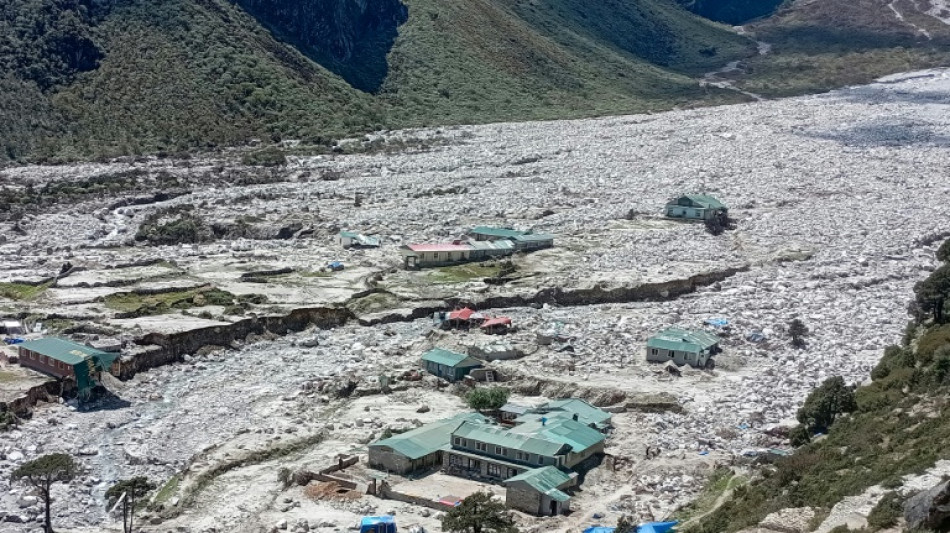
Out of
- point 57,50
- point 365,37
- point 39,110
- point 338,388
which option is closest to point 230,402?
point 338,388

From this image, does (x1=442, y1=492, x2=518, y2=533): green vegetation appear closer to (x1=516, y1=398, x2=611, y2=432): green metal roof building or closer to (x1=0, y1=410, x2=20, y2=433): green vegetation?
(x1=516, y1=398, x2=611, y2=432): green metal roof building

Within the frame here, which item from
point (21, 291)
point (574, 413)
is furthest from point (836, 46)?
point (574, 413)

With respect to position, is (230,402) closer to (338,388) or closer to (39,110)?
(338,388)

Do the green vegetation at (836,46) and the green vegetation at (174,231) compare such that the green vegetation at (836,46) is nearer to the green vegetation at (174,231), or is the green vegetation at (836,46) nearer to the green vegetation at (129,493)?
the green vegetation at (174,231)

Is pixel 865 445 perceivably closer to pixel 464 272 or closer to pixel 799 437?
pixel 799 437

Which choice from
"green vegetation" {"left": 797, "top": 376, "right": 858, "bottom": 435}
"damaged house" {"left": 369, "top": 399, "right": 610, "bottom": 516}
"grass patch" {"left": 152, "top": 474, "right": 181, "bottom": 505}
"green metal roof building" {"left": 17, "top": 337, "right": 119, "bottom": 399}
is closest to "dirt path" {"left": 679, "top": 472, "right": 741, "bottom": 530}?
"damaged house" {"left": 369, "top": 399, "right": 610, "bottom": 516}

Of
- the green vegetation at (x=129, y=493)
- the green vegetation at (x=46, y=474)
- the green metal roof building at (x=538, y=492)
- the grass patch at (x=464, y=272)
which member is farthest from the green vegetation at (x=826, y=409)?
the grass patch at (x=464, y=272)
